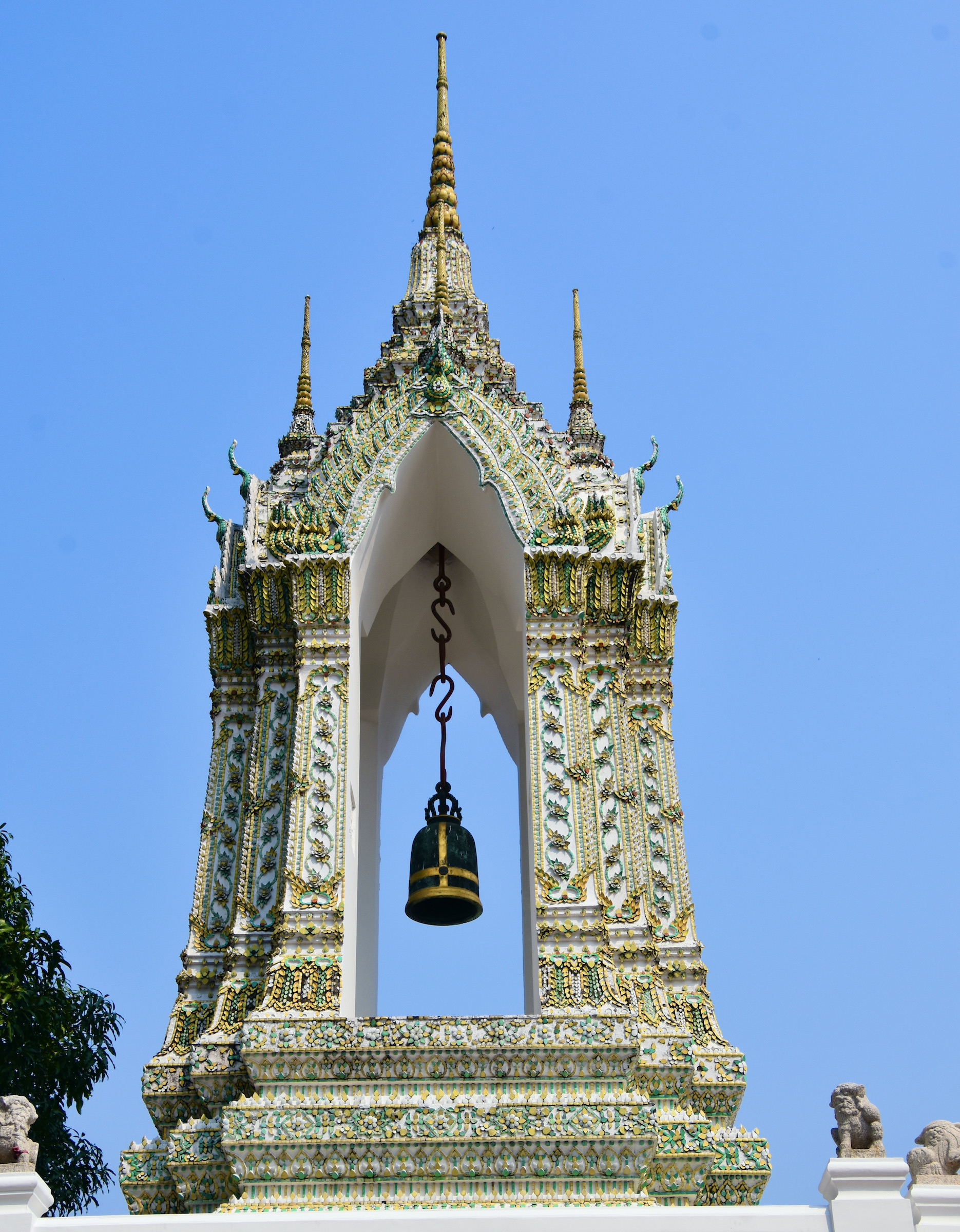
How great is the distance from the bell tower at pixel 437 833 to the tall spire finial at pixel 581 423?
44 mm

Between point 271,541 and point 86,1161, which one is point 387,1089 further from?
point 86,1161

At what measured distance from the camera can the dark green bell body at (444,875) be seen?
39.7ft

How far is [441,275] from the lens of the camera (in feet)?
44.9

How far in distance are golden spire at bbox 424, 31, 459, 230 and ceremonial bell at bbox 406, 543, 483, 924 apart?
224 inches

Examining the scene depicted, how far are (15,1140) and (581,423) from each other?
27.5ft

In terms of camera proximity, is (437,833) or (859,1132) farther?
(437,833)

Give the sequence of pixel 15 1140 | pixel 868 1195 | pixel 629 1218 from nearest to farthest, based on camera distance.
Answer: pixel 868 1195 < pixel 629 1218 < pixel 15 1140

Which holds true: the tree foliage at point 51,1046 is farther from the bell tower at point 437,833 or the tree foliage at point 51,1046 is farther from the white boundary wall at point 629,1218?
the white boundary wall at point 629,1218

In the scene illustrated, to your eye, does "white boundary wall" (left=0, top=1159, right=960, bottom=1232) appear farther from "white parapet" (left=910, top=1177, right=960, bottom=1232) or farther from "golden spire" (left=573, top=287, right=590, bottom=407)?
"golden spire" (left=573, top=287, right=590, bottom=407)

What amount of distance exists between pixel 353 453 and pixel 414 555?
1.31 m

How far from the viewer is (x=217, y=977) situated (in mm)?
11055

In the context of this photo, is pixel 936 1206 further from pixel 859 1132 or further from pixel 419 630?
pixel 419 630

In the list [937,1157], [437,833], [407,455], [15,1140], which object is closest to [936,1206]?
[937,1157]

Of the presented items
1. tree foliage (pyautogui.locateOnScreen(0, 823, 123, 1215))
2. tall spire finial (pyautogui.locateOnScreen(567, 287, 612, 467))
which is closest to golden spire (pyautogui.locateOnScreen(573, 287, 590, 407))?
tall spire finial (pyautogui.locateOnScreen(567, 287, 612, 467))
